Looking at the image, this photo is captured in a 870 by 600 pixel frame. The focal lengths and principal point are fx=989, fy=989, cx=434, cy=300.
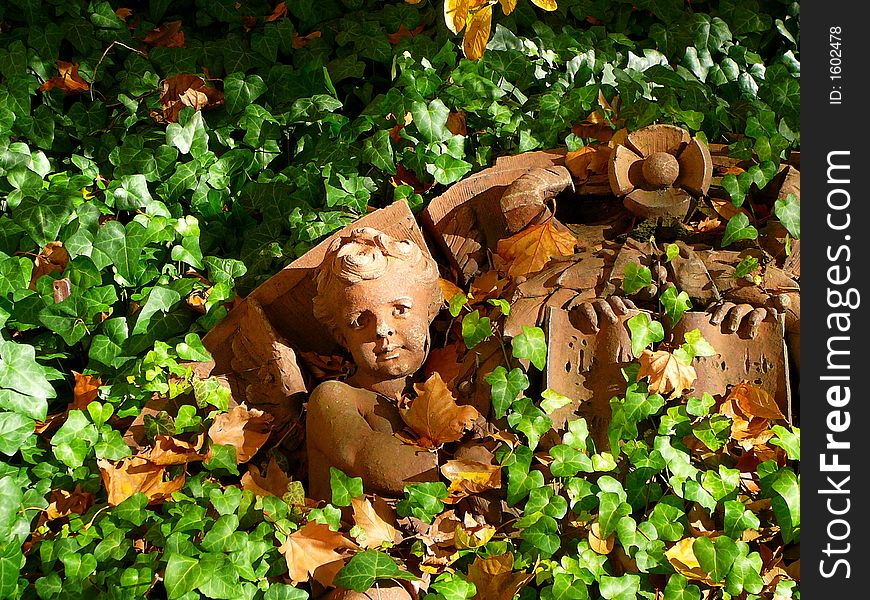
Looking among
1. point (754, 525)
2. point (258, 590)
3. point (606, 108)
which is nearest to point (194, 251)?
point (258, 590)

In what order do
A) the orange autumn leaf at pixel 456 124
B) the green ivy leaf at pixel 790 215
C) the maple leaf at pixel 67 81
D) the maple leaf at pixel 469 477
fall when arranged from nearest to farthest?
the maple leaf at pixel 469 477
the green ivy leaf at pixel 790 215
the orange autumn leaf at pixel 456 124
the maple leaf at pixel 67 81

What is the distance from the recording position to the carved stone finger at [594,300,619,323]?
9.23 ft

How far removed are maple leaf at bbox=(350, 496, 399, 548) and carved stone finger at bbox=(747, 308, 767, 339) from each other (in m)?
1.14

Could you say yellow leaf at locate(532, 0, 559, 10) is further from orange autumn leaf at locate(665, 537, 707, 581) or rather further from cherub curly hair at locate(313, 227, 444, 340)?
orange autumn leaf at locate(665, 537, 707, 581)

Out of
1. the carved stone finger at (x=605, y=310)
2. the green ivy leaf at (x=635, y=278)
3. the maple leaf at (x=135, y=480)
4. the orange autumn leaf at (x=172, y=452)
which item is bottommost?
the maple leaf at (x=135, y=480)

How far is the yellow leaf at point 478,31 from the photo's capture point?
6.32 feet

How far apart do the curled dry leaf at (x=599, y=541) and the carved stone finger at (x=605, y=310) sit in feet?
1.97

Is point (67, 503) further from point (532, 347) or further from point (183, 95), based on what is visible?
point (183, 95)

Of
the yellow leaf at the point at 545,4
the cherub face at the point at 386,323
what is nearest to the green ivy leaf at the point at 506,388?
the cherub face at the point at 386,323

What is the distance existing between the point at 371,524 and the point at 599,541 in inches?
23.0

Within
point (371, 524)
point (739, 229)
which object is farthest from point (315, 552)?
point (739, 229)

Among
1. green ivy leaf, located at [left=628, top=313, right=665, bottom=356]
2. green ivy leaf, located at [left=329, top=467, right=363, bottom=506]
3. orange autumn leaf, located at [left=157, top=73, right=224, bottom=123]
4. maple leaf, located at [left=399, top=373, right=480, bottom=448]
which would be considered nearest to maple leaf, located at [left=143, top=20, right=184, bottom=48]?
orange autumn leaf, located at [left=157, top=73, right=224, bottom=123]

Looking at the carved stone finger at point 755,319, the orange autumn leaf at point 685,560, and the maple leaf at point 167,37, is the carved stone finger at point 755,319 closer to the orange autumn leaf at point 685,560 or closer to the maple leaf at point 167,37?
the orange autumn leaf at point 685,560

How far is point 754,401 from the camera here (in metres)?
2.72
